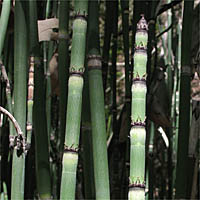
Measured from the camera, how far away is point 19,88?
2.37ft

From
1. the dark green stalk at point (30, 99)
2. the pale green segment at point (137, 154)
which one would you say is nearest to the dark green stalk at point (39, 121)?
the dark green stalk at point (30, 99)

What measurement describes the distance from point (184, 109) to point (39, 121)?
264 mm

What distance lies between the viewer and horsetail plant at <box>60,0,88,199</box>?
607 millimetres

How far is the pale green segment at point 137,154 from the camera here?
1.87 ft

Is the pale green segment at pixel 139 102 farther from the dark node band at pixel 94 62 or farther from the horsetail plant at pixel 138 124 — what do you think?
the dark node band at pixel 94 62

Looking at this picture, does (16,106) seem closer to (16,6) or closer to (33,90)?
(33,90)

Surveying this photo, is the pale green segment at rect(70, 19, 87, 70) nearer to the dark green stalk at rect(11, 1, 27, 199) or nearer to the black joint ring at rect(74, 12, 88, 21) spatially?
the black joint ring at rect(74, 12, 88, 21)

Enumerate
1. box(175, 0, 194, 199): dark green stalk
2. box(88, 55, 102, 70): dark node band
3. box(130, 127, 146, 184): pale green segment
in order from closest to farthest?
1. box(130, 127, 146, 184): pale green segment
2. box(88, 55, 102, 70): dark node band
3. box(175, 0, 194, 199): dark green stalk

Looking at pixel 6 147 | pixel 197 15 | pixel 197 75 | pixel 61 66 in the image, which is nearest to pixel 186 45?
pixel 197 75

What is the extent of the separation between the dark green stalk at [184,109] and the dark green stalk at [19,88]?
0.92ft

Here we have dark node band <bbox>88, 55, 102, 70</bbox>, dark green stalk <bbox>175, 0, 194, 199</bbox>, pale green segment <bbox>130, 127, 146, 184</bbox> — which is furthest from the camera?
dark green stalk <bbox>175, 0, 194, 199</bbox>

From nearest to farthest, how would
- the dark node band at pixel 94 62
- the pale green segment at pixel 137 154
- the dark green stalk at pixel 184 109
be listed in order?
the pale green segment at pixel 137 154 < the dark node band at pixel 94 62 < the dark green stalk at pixel 184 109

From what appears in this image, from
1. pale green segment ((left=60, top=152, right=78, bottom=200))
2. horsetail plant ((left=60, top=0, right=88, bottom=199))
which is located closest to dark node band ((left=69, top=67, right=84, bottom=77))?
horsetail plant ((left=60, top=0, right=88, bottom=199))

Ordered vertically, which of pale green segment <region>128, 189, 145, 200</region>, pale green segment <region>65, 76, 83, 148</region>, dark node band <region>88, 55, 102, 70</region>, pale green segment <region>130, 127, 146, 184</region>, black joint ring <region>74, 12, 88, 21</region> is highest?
black joint ring <region>74, 12, 88, 21</region>
